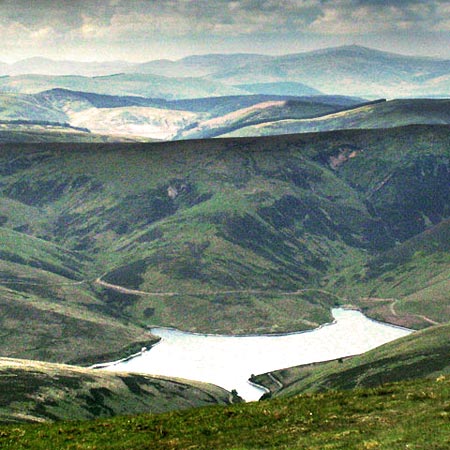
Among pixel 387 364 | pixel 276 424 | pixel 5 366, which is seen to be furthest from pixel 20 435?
pixel 387 364

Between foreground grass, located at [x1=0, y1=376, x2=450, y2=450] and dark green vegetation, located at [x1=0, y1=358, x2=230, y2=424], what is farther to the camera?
dark green vegetation, located at [x1=0, y1=358, x2=230, y2=424]

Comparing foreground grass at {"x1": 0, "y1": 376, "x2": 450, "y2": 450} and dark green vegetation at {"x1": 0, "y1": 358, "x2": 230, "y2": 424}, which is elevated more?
dark green vegetation at {"x1": 0, "y1": 358, "x2": 230, "y2": 424}

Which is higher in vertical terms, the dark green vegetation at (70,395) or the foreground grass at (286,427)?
the dark green vegetation at (70,395)

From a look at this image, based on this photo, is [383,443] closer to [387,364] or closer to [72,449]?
[72,449]

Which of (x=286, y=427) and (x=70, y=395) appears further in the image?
(x=70, y=395)
